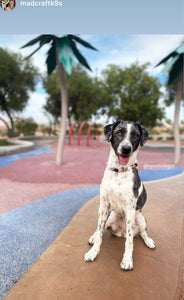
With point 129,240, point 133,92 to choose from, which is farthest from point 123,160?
point 133,92

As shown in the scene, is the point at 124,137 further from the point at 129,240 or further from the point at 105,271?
the point at 105,271

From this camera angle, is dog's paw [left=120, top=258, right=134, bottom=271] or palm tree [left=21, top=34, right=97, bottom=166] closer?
dog's paw [left=120, top=258, right=134, bottom=271]

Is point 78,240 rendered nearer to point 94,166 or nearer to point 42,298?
point 42,298

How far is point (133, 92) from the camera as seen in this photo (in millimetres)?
18031

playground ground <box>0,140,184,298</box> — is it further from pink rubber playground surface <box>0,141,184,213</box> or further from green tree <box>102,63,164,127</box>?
green tree <box>102,63,164,127</box>

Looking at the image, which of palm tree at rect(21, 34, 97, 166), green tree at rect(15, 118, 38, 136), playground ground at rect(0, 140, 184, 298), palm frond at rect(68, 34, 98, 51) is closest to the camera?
playground ground at rect(0, 140, 184, 298)

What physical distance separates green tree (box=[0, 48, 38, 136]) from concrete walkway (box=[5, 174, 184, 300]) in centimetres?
1704

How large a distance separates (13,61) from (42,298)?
1863 centimetres

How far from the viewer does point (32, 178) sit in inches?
238

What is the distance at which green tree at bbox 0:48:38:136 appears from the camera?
15917 millimetres

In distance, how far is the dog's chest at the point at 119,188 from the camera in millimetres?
1976

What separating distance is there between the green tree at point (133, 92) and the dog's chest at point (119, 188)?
1658 cm

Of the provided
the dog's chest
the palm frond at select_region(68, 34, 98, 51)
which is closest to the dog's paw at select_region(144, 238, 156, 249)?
the dog's chest

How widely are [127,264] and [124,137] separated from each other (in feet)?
4.33
